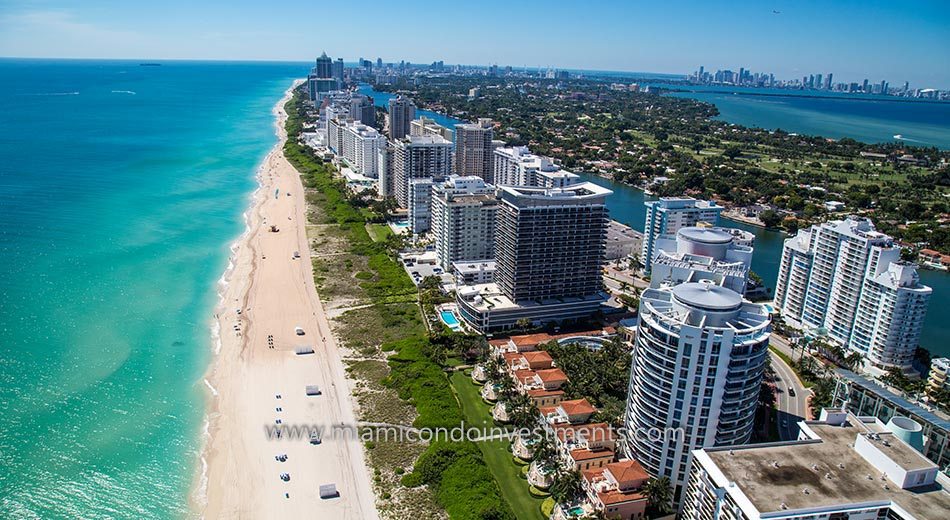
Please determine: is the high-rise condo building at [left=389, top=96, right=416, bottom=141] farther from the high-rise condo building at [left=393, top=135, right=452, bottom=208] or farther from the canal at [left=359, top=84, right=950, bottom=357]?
the high-rise condo building at [left=393, top=135, right=452, bottom=208]

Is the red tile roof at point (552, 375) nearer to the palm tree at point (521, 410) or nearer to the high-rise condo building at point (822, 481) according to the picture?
the palm tree at point (521, 410)

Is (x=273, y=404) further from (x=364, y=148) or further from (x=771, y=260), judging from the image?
(x=364, y=148)

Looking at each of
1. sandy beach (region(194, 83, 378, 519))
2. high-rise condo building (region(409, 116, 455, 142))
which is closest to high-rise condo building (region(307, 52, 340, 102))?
high-rise condo building (region(409, 116, 455, 142))

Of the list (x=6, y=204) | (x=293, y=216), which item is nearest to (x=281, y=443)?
(x=293, y=216)

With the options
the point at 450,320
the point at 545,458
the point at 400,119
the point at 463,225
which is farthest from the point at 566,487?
the point at 400,119

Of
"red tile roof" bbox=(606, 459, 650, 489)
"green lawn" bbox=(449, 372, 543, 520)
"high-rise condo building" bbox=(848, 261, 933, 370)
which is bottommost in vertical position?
"green lawn" bbox=(449, 372, 543, 520)

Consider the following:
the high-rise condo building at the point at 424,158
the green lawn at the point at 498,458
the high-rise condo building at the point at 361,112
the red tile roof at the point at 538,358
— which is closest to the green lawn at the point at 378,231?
the high-rise condo building at the point at 424,158

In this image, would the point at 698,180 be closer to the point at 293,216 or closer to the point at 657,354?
the point at 293,216
